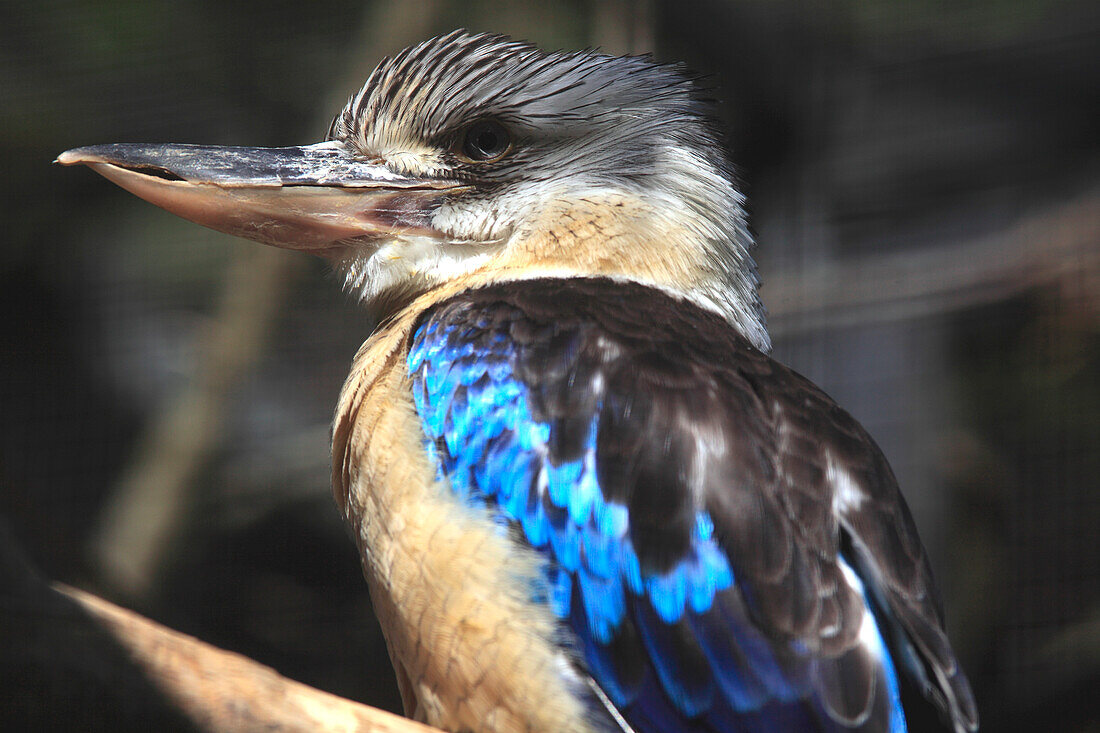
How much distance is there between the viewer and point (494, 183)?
207 cm

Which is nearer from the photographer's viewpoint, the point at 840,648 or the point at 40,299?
the point at 840,648

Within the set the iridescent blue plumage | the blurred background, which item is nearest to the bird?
the iridescent blue plumage

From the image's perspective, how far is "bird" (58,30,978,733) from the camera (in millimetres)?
1462

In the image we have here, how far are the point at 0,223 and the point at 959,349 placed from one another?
352cm

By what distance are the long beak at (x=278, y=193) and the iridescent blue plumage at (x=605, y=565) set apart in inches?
17.2

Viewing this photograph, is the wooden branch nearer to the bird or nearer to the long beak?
the bird

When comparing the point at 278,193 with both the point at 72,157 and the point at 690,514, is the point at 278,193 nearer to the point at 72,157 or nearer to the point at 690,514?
the point at 72,157

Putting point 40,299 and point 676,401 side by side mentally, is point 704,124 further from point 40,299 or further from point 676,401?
point 40,299

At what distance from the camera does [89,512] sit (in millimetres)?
4117

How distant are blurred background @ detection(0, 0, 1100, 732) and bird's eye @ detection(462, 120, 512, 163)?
4.72 feet

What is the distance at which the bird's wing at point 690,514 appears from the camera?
1.44 metres

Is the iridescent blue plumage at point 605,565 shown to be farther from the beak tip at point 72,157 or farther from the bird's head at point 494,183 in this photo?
the beak tip at point 72,157

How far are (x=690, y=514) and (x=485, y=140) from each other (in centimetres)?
96

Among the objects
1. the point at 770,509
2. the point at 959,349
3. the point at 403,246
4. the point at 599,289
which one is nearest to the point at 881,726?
the point at 770,509
